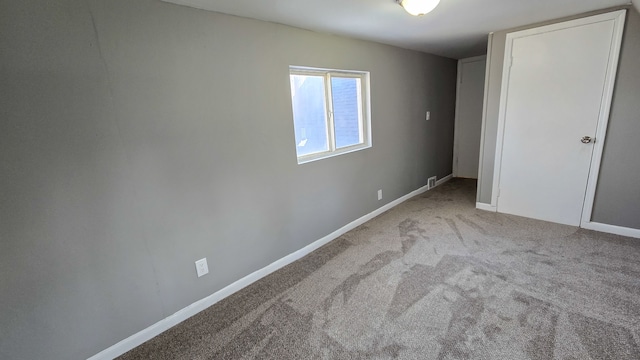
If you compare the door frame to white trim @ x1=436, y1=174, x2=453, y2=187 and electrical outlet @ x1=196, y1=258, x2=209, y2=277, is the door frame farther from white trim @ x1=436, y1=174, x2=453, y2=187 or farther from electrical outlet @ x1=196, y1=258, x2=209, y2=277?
electrical outlet @ x1=196, y1=258, x2=209, y2=277

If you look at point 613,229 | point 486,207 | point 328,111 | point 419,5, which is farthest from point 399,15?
point 613,229

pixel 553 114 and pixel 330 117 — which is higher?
pixel 330 117

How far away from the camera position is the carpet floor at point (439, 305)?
1624mm

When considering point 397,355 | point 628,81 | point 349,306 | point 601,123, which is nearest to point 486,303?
point 397,355

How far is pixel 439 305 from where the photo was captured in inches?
76.2

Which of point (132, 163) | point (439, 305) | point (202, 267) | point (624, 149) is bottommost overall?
point (439, 305)

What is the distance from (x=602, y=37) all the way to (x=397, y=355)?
10.8 feet

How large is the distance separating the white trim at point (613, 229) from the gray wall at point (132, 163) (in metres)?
2.97

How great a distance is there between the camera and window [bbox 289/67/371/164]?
2.61 m

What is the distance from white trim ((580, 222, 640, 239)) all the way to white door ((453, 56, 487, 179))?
7.10 ft

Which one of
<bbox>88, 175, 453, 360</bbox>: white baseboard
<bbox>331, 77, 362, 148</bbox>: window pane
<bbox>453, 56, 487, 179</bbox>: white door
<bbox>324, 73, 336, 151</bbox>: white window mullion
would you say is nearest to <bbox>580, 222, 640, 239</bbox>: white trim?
<bbox>453, 56, 487, 179</bbox>: white door

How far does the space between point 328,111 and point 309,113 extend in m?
0.25

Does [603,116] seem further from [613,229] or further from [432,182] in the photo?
[432,182]

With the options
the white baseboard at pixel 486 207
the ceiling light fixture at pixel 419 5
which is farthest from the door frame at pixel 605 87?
the ceiling light fixture at pixel 419 5
